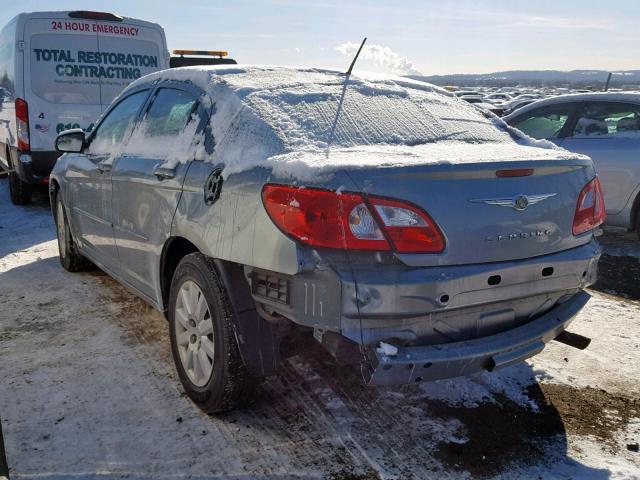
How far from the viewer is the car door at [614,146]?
610 centimetres

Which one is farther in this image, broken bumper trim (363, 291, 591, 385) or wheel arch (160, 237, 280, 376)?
wheel arch (160, 237, 280, 376)

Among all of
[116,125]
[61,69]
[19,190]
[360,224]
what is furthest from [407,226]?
[19,190]

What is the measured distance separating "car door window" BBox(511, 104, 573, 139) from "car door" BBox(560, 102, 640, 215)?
26 cm

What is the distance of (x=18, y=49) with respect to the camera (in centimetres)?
747

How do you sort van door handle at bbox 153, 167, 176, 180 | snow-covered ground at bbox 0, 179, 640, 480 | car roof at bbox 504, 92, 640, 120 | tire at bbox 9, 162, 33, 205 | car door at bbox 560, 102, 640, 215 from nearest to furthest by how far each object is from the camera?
snow-covered ground at bbox 0, 179, 640, 480, van door handle at bbox 153, 167, 176, 180, car door at bbox 560, 102, 640, 215, car roof at bbox 504, 92, 640, 120, tire at bbox 9, 162, 33, 205

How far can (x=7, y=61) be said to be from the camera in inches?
318

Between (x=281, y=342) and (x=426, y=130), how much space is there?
1.30 metres

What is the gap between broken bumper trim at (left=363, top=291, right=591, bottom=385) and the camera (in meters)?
2.29

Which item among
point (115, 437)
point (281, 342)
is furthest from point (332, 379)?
point (115, 437)

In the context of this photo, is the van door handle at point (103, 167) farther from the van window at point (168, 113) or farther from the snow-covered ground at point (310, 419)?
the snow-covered ground at point (310, 419)

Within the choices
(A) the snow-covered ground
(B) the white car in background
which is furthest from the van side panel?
(B) the white car in background

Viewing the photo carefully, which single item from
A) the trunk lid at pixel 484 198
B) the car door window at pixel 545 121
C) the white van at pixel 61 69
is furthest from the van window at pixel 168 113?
the car door window at pixel 545 121

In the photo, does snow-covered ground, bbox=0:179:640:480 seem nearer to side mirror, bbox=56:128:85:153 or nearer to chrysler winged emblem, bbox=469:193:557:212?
chrysler winged emblem, bbox=469:193:557:212

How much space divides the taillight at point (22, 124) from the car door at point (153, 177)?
15.1 ft
